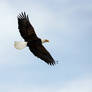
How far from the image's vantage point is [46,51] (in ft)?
66.3

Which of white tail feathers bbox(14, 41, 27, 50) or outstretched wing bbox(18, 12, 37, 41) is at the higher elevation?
outstretched wing bbox(18, 12, 37, 41)

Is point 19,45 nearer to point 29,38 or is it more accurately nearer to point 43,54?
point 29,38

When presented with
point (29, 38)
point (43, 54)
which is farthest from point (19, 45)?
point (43, 54)

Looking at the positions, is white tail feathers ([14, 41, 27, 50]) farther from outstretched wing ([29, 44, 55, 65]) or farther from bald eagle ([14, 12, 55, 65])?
outstretched wing ([29, 44, 55, 65])

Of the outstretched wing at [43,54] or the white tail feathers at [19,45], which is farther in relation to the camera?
the outstretched wing at [43,54]

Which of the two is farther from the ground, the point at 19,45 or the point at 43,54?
the point at 43,54

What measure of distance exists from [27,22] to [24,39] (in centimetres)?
106

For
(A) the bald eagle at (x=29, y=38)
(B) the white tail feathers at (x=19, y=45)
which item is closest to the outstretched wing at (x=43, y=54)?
(A) the bald eagle at (x=29, y=38)

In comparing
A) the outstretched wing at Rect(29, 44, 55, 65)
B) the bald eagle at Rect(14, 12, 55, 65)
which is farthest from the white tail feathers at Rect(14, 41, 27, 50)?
the outstretched wing at Rect(29, 44, 55, 65)

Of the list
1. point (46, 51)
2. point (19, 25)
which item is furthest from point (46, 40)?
point (19, 25)

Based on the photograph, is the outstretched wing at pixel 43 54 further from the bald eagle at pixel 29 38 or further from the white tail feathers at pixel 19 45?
the white tail feathers at pixel 19 45

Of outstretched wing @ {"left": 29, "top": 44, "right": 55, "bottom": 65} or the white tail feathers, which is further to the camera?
outstretched wing @ {"left": 29, "top": 44, "right": 55, "bottom": 65}

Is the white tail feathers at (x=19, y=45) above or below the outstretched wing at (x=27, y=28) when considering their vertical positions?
below

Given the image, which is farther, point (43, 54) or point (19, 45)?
point (43, 54)
